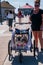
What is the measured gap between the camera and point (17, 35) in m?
9.61

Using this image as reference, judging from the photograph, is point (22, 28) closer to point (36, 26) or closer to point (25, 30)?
point (25, 30)

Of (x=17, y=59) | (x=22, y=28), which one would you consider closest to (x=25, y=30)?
(x=22, y=28)

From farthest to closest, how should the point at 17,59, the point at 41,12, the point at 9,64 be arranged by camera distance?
the point at 41,12, the point at 17,59, the point at 9,64

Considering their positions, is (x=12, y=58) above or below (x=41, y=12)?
below

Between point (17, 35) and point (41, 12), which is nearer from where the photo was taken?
point (17, 35)

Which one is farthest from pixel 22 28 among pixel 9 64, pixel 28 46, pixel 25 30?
pixel 9 64

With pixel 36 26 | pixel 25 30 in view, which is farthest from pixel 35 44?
pixel 25 30

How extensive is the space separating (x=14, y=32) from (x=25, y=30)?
0.39m

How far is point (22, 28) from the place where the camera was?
9.62 meters

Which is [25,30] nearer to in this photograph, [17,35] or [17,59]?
[17,35]

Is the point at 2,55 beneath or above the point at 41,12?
beneath

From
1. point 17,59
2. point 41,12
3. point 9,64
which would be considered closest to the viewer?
point 9,64

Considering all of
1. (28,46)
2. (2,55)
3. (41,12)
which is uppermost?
(41,12)

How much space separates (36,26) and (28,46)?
62.5 inches
